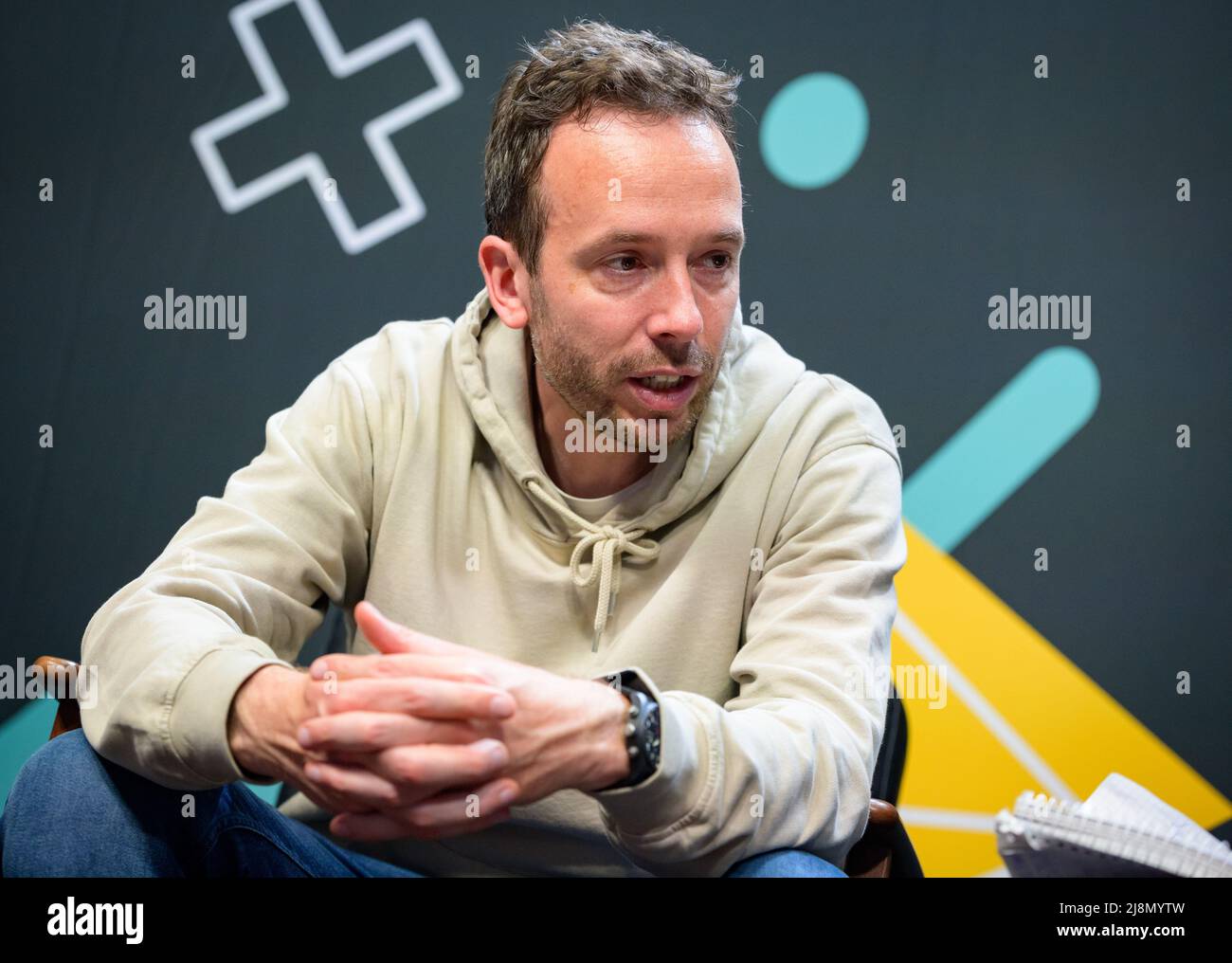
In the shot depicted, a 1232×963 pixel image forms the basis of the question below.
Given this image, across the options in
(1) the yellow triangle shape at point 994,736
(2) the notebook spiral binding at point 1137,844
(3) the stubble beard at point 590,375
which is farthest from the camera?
(1) the yellow triangle shape at point 994,736

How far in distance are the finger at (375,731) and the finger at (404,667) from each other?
4cm

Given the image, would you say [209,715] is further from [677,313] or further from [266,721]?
[677,313]

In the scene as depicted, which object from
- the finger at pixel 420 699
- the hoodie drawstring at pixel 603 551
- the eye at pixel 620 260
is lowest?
the finger at pixel 420 699

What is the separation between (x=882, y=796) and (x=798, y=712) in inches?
18.4

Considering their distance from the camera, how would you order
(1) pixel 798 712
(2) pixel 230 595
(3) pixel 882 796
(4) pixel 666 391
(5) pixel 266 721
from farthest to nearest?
(3) pixel 882 796, (4) pixel 666 391, (2) pixel 230 595, (1) pixel 798 712, (5) pixel 266 721

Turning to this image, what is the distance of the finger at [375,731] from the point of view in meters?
1.07

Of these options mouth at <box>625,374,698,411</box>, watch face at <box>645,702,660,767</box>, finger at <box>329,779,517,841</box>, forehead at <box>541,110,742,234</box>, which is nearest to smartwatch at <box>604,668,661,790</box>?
watch face at <box>645,702,660,767</box>

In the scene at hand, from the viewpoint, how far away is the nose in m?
1.40

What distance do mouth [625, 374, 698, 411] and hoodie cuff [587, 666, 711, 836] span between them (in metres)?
0.40

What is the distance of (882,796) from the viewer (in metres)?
1.65

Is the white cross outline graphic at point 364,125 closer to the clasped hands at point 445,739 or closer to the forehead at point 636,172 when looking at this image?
the forehead at point 636,172

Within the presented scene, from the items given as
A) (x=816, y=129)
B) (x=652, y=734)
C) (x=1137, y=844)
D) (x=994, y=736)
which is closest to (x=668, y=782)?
(x=652, y=734)

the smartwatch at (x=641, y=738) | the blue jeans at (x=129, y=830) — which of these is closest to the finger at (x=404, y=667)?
the smartwatch at (x=641, y=738)
